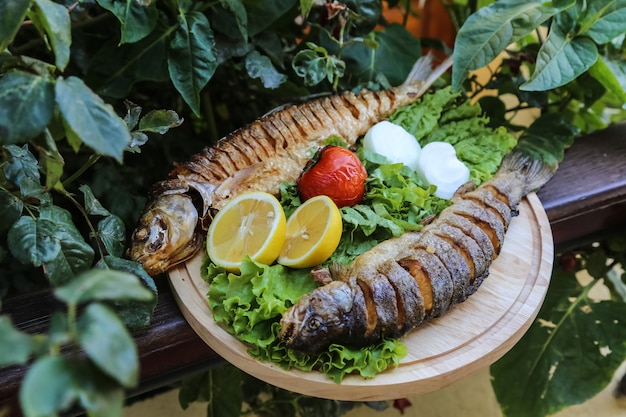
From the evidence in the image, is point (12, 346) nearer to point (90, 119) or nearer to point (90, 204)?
point (90, 119)

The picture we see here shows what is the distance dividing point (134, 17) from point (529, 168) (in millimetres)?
1062

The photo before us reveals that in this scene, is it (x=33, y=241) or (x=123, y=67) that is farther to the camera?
(x=123, y=67)

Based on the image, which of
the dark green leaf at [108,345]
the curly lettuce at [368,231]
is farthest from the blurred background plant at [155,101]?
the curly lettuce at [368,231]

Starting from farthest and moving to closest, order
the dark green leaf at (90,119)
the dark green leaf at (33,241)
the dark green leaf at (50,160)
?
the dark green leaf at (33,241) < the dark green leaf at (50,160) < the dark green leaf at (90,119)

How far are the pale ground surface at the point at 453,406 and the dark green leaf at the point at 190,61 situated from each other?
103cm

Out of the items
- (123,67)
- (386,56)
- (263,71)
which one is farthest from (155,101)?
(386,56)

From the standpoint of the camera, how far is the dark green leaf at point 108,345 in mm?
593

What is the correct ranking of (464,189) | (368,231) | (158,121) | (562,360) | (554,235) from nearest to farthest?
(158,121), (368,231), (464,189), (554,235), (562,360)

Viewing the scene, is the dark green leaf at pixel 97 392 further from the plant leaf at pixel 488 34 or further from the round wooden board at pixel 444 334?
the plant leaf at pixel 488 34

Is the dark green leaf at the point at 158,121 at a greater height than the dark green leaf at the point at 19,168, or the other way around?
the dark green leaf at the point at 158,121

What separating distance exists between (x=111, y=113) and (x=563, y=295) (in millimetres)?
1519

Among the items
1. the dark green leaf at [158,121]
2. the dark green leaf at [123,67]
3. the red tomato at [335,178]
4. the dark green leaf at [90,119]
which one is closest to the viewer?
the dark green leaf at [90,119]

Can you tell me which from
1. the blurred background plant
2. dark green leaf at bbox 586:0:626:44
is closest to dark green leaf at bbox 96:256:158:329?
the blurred background plant

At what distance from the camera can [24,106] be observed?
81 cm
